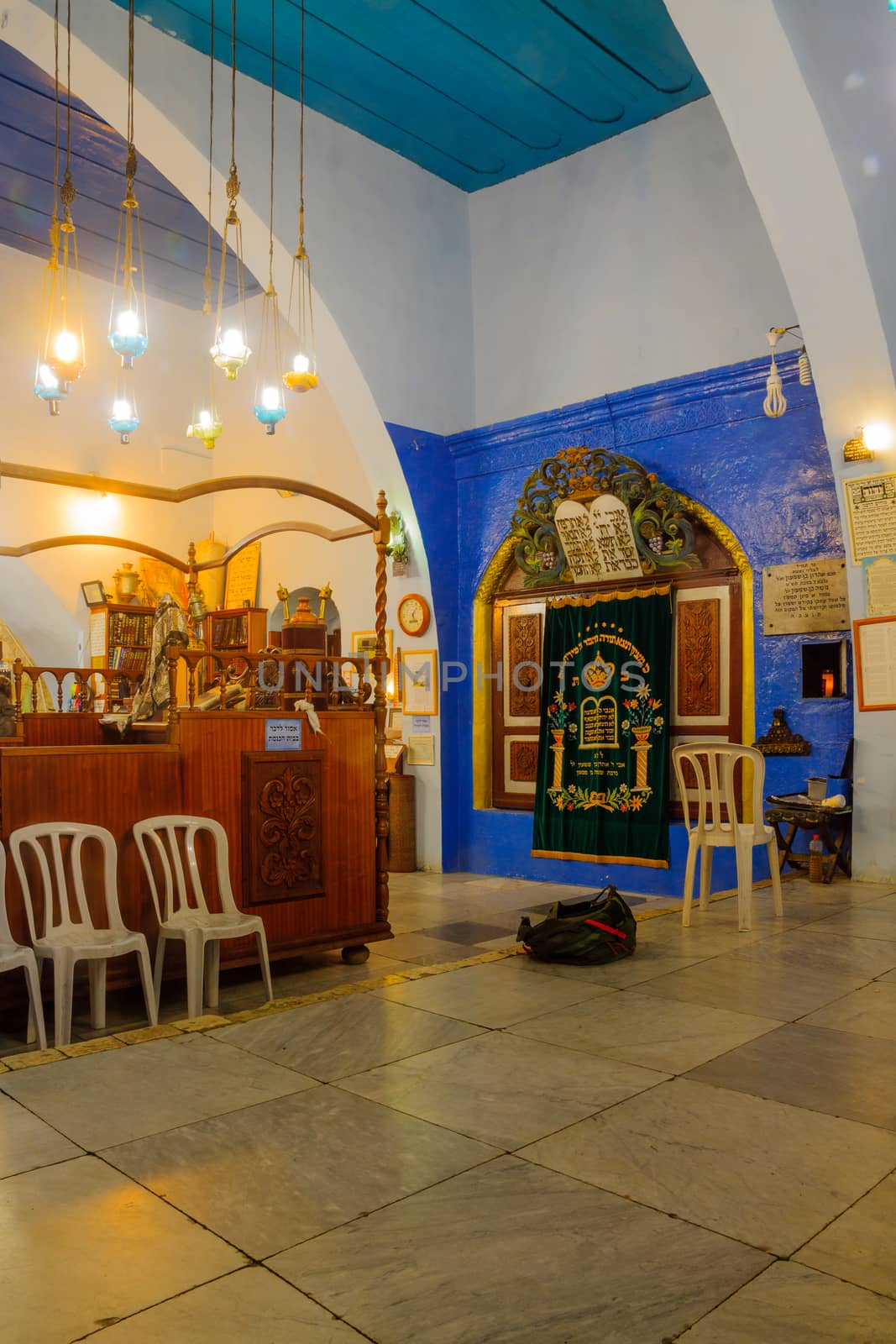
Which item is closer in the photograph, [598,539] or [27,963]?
[27,963]

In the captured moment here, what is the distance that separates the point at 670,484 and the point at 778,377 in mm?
1109

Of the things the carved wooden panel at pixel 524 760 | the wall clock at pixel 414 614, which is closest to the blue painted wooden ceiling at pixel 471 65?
the wall clock at pixel 414 614

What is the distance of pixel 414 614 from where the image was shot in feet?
28.3

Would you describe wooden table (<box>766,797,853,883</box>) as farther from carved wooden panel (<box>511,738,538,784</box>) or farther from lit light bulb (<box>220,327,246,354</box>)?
lit light bulb (<box>220,327,246,354</box>)

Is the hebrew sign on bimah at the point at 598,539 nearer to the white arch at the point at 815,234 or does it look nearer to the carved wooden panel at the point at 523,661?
the carved wooden panel at the point at 523,661

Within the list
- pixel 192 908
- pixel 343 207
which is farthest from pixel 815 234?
pixel 192 908

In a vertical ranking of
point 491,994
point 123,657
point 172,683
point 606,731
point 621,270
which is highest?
point 621,270

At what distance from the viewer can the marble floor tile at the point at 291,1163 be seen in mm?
2293

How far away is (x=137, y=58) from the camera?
A: 6.74m

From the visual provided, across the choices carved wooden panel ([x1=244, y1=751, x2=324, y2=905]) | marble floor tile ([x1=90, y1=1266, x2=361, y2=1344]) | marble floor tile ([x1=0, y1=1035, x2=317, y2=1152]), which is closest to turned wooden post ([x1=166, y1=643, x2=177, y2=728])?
carved wooden panel ([x1=244, y1=751, x2=324, y2=905])

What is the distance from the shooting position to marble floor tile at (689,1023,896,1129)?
9.53ft

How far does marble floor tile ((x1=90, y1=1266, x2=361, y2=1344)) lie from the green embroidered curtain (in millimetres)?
5613

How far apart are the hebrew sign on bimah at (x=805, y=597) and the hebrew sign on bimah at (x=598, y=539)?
3.60 ft

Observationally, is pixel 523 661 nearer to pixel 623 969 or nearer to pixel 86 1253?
pixel 623 969
